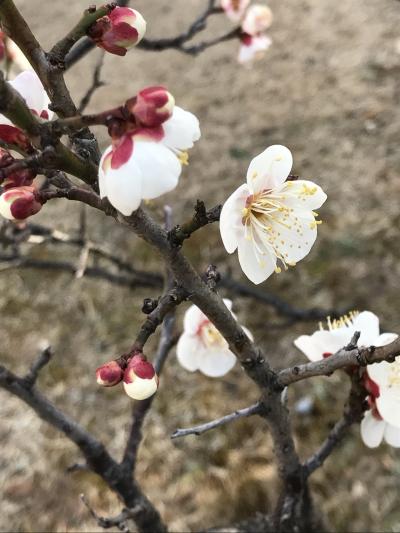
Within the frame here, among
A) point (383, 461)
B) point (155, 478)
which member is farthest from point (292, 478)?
point (155, 478)

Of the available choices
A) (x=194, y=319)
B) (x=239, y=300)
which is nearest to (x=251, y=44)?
(x=239, y=300)

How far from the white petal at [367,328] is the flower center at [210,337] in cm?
29

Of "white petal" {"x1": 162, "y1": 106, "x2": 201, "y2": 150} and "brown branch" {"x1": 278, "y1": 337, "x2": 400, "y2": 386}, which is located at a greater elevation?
"white petal" {"x1": 162, "y1": 106, "x2": 201, "y2": 150}

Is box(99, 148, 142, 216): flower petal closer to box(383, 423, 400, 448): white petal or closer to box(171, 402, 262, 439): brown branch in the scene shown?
box(171, 402, 262, 439): brown branch

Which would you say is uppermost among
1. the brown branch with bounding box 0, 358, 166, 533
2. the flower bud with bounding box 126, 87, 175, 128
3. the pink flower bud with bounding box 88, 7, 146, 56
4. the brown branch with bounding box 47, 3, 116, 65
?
the brown branch with bounding box 47, 3, 116, 65

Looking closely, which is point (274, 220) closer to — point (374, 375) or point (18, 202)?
point (374, 375)

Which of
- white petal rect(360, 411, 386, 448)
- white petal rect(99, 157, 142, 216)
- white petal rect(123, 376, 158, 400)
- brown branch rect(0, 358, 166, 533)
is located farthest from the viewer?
brown branch rect(0, 358, 166, 533)

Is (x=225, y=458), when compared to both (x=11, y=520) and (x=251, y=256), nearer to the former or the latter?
(x=11, y=520)

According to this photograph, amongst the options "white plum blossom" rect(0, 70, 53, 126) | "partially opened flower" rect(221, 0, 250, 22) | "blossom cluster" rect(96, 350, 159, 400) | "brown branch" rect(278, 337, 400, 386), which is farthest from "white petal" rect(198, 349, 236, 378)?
"partially opened flower" rect(221, 0, 250, 22)

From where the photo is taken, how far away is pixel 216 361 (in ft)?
3.70

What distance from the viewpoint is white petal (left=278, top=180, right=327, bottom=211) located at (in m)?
0.78

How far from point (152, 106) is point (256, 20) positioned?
1501 mm

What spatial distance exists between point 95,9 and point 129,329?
5.53ft

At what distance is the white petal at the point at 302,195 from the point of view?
0.78 meters
